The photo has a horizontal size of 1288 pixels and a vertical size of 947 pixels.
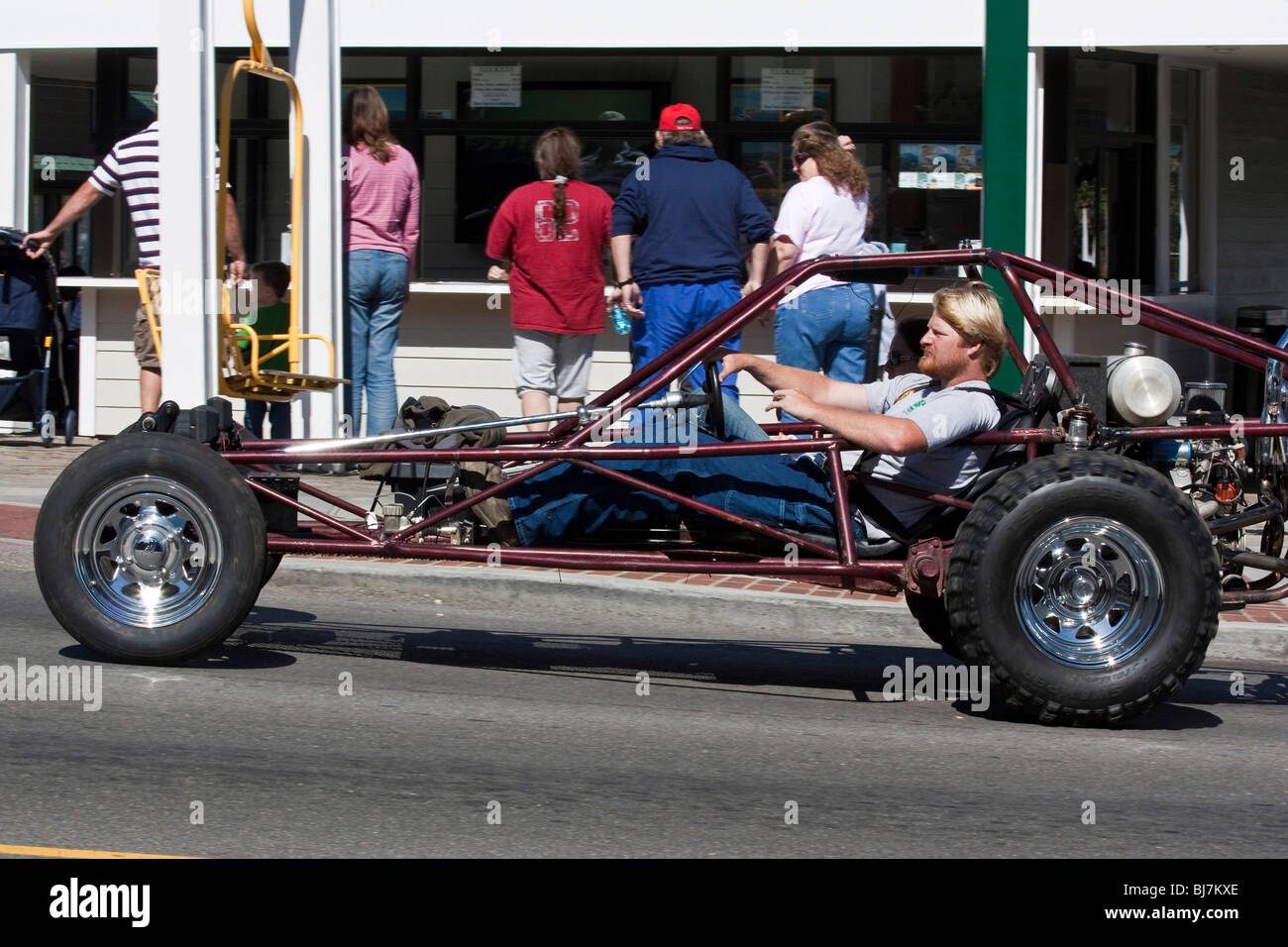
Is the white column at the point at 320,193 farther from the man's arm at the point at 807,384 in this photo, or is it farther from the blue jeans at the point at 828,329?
the man's arm at the point at 807,384

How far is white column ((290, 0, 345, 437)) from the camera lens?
10352 mm

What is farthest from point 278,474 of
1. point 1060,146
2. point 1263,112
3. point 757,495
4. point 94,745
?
point 1263,112

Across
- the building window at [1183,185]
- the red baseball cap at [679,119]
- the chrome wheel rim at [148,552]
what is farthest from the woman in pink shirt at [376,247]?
the building window at [1183,185]

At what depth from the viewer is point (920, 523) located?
5.47m

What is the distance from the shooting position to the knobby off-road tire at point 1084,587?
4.98 meters

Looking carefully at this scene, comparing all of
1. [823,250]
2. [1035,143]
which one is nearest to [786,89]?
[1035,143]

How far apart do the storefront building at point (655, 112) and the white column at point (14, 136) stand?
15 millimetres

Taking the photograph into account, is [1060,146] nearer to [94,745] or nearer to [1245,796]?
[1245,796]

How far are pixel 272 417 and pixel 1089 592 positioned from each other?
6294 millimetres

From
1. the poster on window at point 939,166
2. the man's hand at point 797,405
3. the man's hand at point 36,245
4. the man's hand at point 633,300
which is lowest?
the man's hand at point 797,405

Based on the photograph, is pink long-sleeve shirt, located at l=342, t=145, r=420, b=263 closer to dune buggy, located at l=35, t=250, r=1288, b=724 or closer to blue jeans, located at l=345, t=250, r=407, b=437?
blue jeans, located at l=345, t=250, r=407, b=437

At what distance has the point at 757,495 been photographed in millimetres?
5406

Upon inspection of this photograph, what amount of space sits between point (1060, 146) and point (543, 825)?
349 inches
